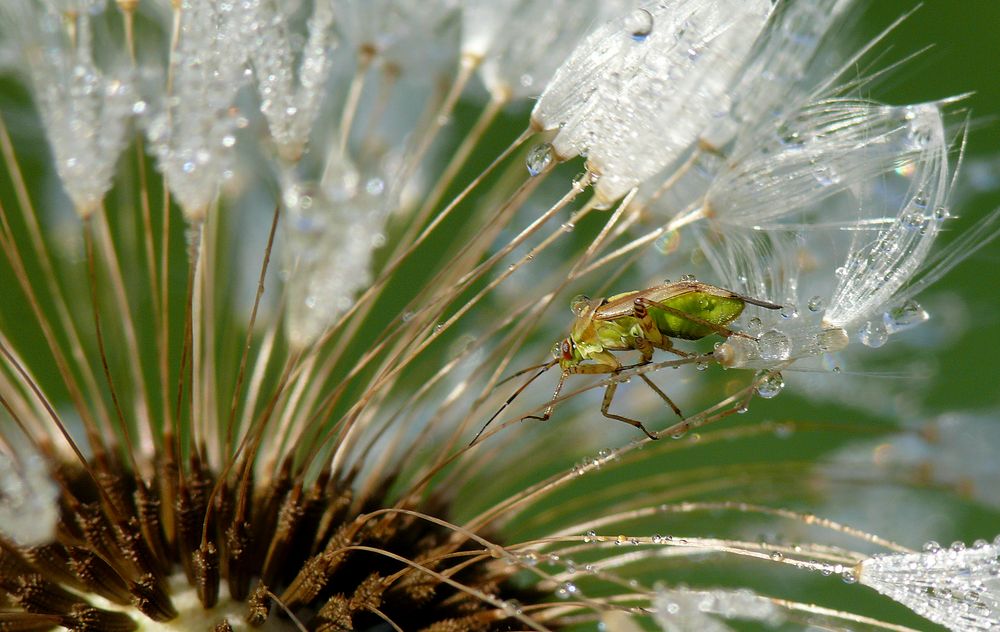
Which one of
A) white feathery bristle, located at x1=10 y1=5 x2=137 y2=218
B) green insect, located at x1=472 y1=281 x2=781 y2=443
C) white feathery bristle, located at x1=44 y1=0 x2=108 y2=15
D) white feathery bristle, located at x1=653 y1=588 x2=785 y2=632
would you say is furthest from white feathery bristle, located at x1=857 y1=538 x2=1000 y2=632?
white feathery bristle, located at x1=44 y1=0 x2=108 y2=15

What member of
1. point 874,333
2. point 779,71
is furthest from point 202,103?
point 874,333

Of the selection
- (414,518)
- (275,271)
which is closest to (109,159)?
(414,518)

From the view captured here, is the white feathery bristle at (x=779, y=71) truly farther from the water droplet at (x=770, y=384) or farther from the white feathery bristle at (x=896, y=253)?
the water droplet at (x=770, y=384)

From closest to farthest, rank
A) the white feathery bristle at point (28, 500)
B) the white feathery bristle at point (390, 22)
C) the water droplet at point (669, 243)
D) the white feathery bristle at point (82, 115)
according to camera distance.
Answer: the white feathery bristle at point (28, 500) < the white feathery bristle at point (82, 115) < the water droplet at point (669, 243) < the white feathery bristle at point (390, 22)

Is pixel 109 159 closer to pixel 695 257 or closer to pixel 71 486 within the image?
pixel 71 486

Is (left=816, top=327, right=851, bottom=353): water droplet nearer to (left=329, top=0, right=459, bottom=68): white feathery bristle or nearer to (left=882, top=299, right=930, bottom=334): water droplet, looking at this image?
(left=882, top=299, right=930, bottom=334): water droplet

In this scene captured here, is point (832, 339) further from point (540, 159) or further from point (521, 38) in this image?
point (521, 38)

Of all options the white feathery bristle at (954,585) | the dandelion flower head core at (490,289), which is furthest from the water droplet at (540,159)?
the white feathery bristle at (954,585)
